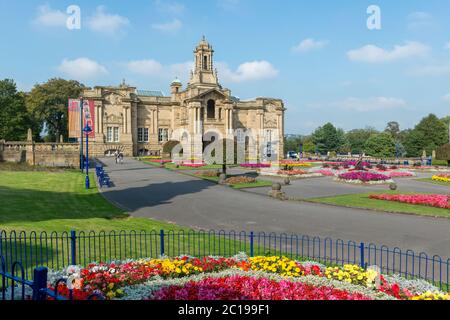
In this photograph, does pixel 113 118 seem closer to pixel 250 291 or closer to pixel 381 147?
pixel 381 147

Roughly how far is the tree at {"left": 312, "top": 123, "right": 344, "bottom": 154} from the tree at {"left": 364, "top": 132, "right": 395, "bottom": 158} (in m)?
17.7

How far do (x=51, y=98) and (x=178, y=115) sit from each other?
25.0 metres

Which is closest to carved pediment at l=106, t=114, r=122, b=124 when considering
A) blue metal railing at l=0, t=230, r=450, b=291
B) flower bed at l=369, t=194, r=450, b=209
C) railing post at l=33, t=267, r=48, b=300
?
flower bed at l=369, t=194, r=450, b=209

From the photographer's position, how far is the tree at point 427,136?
285 feet

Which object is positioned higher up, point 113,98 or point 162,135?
point 113,98

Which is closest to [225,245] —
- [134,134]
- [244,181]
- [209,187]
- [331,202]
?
[331,202]

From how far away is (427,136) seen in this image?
289 ft

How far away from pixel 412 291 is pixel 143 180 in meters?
25.4

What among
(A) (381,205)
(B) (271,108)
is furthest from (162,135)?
(A) (381,205)

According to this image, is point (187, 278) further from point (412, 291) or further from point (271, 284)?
point (412, 291)

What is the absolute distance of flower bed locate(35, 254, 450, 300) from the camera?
24.7 ft

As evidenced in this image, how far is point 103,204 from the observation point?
1938cm

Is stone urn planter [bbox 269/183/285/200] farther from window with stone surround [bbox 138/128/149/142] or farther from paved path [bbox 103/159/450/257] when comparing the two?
window with stone surround [bbox 138/128/149/142]

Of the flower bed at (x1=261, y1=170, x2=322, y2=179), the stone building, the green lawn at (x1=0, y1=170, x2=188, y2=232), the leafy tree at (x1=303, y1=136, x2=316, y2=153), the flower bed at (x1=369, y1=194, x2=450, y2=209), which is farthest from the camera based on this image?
the leafy tree at (x1=303, y1=136, x2=316, y2=153)
